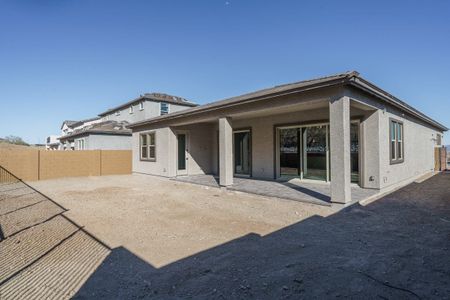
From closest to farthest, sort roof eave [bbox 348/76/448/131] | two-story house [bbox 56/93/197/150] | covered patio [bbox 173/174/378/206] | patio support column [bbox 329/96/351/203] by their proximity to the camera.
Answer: patio support column [bbox 329/96/351/203]
roof eave [bbox 348/76/448/131]
covered patio [bbox 173/174/378/206]
two-story house [bbox 56/93/197/150]

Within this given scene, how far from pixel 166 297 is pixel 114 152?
16625 mm

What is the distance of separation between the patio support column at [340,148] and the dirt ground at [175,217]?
0.55m

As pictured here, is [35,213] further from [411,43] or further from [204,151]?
[411,43]

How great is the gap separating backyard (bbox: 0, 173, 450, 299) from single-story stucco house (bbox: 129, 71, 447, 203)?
1738mm

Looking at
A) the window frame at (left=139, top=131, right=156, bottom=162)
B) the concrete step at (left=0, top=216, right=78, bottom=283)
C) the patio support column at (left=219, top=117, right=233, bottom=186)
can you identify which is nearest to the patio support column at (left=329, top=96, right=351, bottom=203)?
the patio support column at (left=219, top=117, right=233, bottom=186)

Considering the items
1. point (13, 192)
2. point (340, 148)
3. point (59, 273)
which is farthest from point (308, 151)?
point (13, 192)

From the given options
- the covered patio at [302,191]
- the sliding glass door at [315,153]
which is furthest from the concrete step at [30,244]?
the sliding glass door at [315,153]

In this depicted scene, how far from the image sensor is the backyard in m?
2.88

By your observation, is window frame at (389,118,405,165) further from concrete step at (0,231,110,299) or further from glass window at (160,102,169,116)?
glass window at (160,102,169,116)

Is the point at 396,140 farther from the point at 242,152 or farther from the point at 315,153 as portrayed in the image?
the point at 242,152

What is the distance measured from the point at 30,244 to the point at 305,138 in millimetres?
9339

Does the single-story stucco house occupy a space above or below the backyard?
above

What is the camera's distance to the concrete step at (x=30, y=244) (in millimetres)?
3549

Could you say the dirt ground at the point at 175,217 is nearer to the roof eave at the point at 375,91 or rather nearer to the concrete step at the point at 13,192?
the concrete step at the point at 13,192
